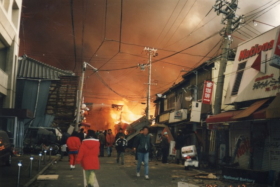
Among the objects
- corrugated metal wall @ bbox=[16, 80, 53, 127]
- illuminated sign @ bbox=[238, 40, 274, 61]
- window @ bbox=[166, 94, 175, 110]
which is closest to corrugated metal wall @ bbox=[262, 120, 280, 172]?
illuminated sign @ bbox=[238, 40, 274, 61]

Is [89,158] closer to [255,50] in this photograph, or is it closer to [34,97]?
[255,50]

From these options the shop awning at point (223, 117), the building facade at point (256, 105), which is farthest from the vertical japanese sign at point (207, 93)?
the shop awning at point (223, 117)

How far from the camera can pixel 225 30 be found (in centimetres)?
1730

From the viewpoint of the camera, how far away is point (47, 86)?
3153cm

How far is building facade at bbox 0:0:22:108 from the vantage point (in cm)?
2503

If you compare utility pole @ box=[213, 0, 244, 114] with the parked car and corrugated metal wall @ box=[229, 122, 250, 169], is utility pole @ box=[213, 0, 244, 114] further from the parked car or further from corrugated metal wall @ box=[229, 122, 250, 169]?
the parked car

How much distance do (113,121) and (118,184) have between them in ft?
252

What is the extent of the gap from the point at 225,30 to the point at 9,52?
1802 cm

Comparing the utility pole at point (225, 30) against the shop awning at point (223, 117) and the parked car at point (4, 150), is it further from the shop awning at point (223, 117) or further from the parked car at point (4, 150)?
the parked car at point (4, 150)

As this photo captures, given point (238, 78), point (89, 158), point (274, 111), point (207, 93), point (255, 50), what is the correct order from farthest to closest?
point (207, 93) → point (238, 78) → point (255, 50) → point (274, 111) → point (89, 158)

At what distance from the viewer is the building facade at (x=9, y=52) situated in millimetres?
25031

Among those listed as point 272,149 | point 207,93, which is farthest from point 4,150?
point 207,93

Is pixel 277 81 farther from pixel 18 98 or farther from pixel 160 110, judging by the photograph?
pixel 160 110

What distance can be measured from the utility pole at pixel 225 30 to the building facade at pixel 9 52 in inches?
619
